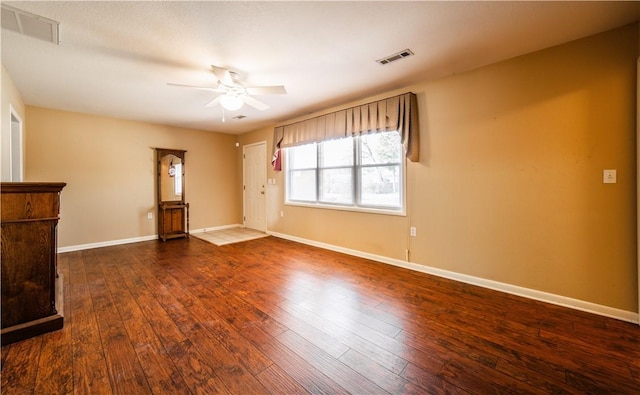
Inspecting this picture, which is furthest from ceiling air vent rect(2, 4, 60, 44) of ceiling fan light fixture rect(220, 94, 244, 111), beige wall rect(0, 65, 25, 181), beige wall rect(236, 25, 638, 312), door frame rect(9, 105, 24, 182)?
beige wall rect(236, 25, 638, 312)

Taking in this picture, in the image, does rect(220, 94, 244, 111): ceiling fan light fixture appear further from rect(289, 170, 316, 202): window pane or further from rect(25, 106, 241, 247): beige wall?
rect(25, 106, 241, 247): beige wall

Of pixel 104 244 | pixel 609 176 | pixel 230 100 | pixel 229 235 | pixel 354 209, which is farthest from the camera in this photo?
pixel 229 235

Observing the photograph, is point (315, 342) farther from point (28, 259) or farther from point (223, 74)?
point (223, 74)

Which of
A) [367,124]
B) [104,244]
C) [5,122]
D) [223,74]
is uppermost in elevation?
[223,74]

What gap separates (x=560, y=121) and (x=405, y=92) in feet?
5.34

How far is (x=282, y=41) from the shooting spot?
7.47 ft

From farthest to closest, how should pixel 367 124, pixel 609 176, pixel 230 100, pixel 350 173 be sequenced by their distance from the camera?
pixel 350 173, pixel 367 124, pixel 230 100, pixel 609 176

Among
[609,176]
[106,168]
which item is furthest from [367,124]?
[106,168]

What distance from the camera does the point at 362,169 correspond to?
400cm

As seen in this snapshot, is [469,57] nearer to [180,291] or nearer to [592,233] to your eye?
[592,233]

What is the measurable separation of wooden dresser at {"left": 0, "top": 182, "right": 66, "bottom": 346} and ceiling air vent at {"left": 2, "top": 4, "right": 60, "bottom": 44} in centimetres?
125

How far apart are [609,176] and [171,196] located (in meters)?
6.52

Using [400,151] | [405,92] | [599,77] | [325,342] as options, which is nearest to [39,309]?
[325,342]

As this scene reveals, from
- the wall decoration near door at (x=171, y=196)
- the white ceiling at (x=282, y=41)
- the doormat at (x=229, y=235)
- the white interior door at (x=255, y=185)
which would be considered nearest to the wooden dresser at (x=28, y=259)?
the white ceiling at (x=282, y=41)
